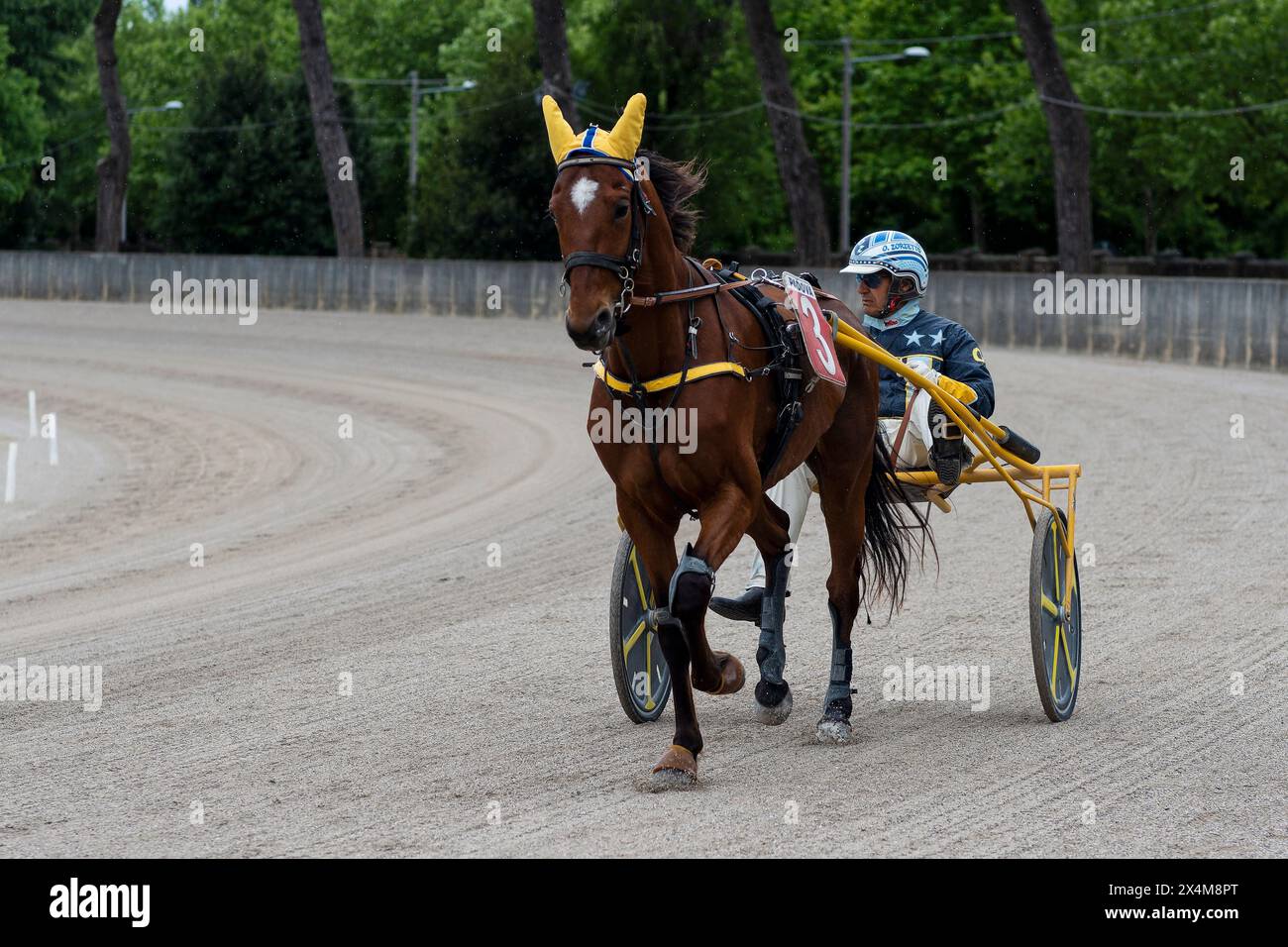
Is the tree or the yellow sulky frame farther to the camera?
the tree

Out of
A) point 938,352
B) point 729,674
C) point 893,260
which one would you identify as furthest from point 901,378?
point 729,674

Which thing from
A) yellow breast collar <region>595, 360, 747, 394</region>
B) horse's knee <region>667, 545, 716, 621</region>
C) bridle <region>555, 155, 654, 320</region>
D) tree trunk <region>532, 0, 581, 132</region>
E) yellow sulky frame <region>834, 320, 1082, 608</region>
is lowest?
horse's knee <region>667, 545, 716, 621</region>

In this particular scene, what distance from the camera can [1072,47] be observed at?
52688 millimetres

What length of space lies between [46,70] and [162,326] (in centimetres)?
3765

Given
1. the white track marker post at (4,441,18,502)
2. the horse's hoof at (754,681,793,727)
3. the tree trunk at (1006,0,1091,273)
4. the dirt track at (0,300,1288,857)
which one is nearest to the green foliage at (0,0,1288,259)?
the tree trunk at (1006,0,1091,273)

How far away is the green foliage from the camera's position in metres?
46.0

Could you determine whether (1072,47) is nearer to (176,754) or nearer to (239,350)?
(239,350)

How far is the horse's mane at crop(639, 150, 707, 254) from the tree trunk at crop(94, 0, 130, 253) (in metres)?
40.9

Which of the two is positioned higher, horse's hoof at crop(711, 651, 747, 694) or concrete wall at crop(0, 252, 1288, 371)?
concrete wall at crop(0, 252, 1288, 371)

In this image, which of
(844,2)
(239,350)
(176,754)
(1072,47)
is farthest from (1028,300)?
(844,2)

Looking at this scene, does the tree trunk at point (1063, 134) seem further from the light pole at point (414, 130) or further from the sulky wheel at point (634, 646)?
the sulky wheel at point (634, 646)

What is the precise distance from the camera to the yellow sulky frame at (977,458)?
6785 mm

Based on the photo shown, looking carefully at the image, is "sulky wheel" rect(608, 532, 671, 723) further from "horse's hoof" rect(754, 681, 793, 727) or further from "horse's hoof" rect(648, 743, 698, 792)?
"horse's hoof" rect(648, 743, 698, 792)

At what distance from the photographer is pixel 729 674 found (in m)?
6.32
